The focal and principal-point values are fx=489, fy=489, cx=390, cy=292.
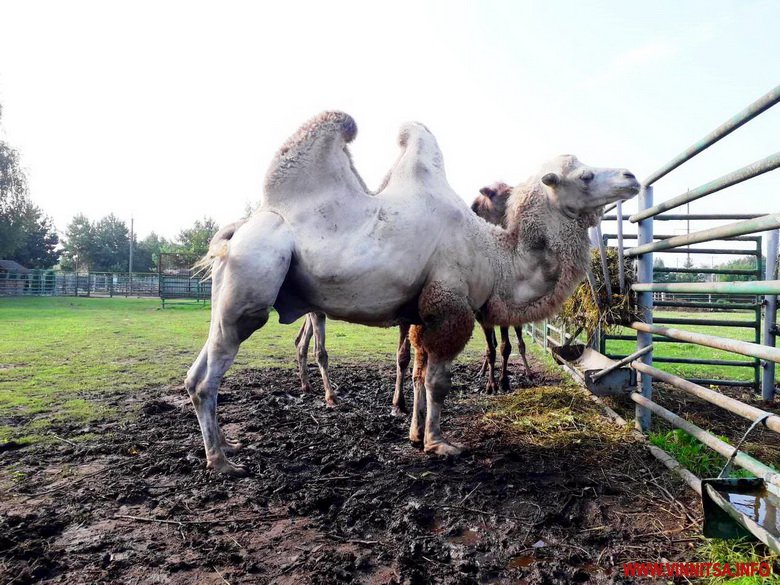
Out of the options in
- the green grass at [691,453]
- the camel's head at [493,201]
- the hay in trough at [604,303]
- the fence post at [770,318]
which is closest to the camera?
the green grass at [691,453]

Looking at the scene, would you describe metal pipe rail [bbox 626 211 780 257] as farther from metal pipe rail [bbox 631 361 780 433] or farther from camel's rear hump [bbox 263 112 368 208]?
camel's rear hump [bbox 263 112 368 208]

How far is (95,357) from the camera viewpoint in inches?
366

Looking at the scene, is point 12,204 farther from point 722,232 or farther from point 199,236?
point 722,232

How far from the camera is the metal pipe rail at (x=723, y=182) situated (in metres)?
2.46

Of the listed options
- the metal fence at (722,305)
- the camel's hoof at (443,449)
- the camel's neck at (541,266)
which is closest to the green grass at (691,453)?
the metal fence at (722,305)

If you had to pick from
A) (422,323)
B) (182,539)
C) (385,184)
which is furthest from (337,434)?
(385,184)

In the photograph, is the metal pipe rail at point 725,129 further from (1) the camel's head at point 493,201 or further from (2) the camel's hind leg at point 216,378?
(2) the camel's hind leg at point 216,378

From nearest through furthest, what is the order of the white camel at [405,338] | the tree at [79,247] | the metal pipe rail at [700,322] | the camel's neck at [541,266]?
the camel's neck at [541,266], the metal pipe rail at [700,322], the white camel at [405,338], the tree at [79,247]

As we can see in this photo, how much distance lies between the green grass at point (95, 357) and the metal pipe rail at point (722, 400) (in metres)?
5.03

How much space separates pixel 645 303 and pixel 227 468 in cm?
391

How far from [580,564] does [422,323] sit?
2259mm

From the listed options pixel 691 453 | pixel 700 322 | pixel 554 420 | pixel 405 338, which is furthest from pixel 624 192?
pixel 405 338

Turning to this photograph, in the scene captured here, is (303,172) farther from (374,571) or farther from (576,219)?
(374,571)

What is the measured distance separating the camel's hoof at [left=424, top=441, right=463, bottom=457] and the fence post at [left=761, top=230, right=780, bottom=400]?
4.11m
